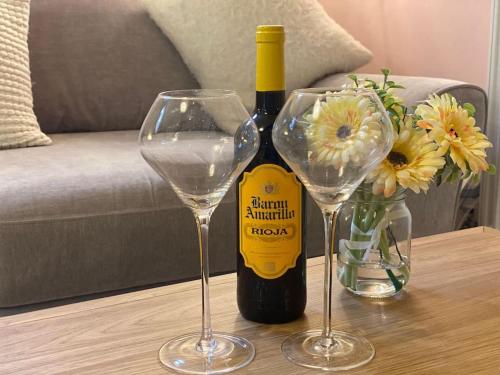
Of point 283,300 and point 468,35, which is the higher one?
point 468,35

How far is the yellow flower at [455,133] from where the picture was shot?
78 centimetres

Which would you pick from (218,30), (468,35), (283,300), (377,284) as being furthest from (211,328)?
(468,35)

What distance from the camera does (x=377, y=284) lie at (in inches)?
33.6

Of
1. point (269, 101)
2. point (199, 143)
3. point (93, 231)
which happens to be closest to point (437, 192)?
point (93, 231)

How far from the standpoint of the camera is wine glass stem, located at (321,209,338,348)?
0.68 metres

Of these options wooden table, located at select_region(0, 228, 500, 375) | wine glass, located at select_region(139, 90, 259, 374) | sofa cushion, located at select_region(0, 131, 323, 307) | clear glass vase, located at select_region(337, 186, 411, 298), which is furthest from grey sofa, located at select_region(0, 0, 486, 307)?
wine glass, located at select_region(139, 90, 259, 374)

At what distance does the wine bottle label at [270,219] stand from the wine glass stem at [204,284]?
80 mm

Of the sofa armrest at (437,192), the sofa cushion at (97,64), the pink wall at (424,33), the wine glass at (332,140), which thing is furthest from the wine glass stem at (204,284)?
the pink wall at (424,33)

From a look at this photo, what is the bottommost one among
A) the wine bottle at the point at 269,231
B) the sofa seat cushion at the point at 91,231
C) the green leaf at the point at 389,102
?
the sofa seat cushion at the point at 91,231

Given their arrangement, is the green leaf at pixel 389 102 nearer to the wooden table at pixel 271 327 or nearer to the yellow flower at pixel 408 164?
the yellow flower at pixel 408 164

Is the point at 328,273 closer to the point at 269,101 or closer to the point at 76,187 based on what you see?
the point at 269,101

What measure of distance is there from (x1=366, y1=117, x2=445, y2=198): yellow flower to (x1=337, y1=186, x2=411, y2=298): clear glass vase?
0.17ft

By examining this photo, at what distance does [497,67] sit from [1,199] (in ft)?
4.66

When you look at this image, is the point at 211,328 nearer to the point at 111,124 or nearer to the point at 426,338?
the point at 426,338
